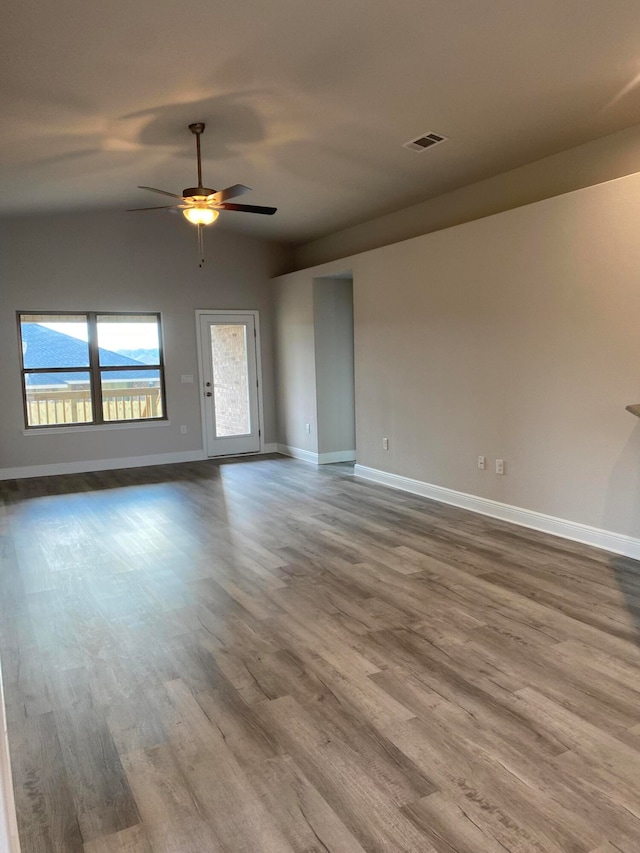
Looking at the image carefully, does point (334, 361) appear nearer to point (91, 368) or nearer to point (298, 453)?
point (298, 453)

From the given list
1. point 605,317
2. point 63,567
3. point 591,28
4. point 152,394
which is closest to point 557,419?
point 605,317

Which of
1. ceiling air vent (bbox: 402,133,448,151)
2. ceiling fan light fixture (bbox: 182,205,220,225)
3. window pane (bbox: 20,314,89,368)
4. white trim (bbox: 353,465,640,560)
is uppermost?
ceiling air vent (bbox: 402,133,448,151)

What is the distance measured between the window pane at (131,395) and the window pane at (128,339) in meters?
0.16

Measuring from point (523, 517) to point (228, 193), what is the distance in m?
3.37

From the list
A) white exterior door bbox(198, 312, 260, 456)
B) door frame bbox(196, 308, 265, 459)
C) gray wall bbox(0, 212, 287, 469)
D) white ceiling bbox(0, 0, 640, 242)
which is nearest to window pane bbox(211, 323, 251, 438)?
white exterior door bbox(198, 312, 260, 456)

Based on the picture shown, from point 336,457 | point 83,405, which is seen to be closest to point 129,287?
point 83,405

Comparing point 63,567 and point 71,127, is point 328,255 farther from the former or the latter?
point 63,567

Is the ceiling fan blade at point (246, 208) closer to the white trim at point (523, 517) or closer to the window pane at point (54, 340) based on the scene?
the white trim at point (523, 517)

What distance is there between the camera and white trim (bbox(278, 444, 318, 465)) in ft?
25.7

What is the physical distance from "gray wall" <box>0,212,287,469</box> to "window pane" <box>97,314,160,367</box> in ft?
0.52

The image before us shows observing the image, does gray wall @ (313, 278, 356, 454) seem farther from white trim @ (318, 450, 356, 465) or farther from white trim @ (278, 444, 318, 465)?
white trim @ (278, 444, 318, 465)

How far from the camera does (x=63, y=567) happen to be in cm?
411

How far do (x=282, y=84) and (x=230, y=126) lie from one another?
84cm

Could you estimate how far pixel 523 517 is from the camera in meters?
4.71
